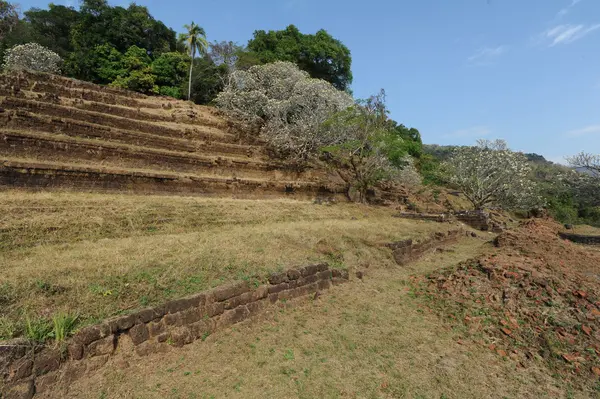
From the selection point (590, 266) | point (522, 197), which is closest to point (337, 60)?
point (522, 197)

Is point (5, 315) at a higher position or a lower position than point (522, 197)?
lower

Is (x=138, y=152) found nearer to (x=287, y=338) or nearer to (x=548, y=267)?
(x=287, y=338)

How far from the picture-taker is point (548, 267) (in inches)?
306

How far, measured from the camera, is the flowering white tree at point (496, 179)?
79.5 ft

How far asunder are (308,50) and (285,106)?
1736 cm

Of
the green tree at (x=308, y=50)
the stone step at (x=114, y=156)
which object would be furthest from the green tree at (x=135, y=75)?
the stone step at (x=114, y=156)

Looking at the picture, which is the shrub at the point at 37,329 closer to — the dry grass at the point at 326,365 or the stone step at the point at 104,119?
the dry grass at the point at 326,365

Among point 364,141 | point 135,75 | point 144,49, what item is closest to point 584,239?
point 364,141

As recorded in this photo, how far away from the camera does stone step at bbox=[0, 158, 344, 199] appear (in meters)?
9.64

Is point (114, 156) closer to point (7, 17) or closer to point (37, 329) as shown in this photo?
point (37, 329)

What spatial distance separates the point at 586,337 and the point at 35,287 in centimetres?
846

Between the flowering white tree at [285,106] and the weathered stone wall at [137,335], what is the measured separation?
1436cm

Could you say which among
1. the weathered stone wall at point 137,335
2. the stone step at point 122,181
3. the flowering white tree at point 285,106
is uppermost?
the flowering white tree at point 285,106

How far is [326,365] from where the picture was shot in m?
4.49
